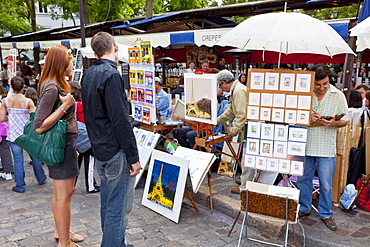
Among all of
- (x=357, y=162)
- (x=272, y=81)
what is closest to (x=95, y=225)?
(x=272, y=81)

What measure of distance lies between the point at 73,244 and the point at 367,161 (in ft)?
12.0

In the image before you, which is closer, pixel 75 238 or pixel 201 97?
pixel 75 238

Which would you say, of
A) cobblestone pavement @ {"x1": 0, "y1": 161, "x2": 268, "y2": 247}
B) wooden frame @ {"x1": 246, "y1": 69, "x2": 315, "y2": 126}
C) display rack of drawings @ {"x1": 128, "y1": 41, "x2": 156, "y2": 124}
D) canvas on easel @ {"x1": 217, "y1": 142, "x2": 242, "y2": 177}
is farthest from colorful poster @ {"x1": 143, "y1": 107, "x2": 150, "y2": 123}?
wooden frame @ {"x1": 246, "y1": 69, "x2": 315, "y2": 126}

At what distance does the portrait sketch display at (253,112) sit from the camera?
3573 mm

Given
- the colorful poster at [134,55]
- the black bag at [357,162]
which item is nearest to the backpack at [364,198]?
the black bag at [357,162]

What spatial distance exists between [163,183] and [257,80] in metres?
1.80

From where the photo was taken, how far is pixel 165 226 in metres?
3.98

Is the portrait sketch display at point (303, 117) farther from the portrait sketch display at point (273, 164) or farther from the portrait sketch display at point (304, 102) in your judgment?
the portrait sketch display at point (273, 164)

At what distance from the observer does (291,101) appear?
3404 mm

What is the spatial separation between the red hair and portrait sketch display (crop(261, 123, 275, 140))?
6.72ft

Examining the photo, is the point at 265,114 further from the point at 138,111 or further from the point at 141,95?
the point at 138,111

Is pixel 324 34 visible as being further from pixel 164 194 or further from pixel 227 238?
pixel 164 194

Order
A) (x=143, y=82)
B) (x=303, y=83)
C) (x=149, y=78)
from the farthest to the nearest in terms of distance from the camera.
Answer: (x=143, y=82)
(x=149, y=78)
(x=303, y=83)

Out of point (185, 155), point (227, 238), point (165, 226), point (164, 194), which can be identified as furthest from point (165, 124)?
point (227, 238)
